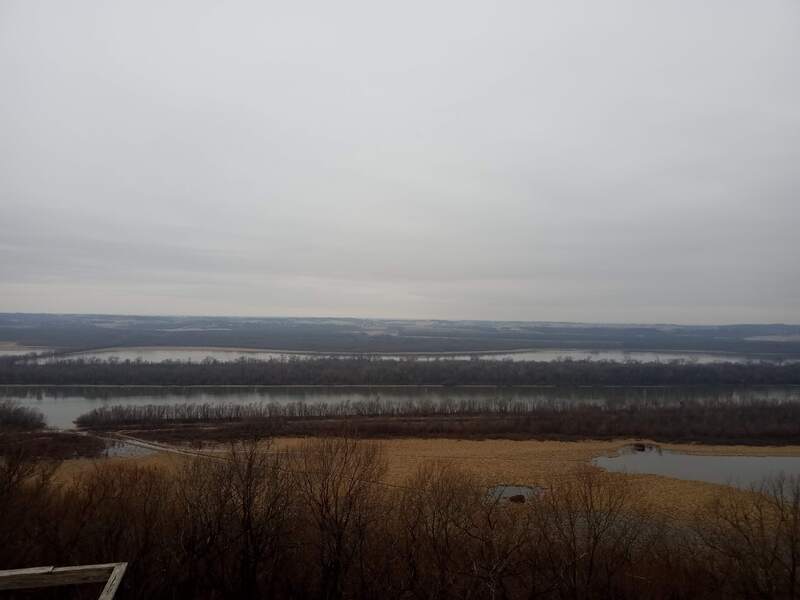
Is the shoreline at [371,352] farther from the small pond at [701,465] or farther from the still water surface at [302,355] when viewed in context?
the small pond at [701,465]

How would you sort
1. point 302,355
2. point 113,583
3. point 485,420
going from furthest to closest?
point 302,355 < point 485,420 < point 113,583

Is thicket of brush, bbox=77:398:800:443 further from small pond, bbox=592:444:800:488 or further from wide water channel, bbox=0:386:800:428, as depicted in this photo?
small pond, bbox=592:444:800:488

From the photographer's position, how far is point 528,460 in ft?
60.7

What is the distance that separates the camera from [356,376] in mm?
39719

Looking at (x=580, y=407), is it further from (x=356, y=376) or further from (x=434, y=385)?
(x=356, y=376)

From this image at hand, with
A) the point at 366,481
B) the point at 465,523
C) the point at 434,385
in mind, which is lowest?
the point at 434,385

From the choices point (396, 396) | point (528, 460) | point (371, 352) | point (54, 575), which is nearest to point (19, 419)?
point (396, 396)

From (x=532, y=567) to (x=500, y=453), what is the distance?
12.9 meters

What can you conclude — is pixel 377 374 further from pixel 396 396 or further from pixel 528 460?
pixel 528 460

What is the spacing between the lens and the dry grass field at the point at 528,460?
45.9ft

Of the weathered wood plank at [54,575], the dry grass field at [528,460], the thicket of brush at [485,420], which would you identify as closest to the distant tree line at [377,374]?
the thicket of brush at [485,420]

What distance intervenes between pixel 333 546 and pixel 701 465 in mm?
17438

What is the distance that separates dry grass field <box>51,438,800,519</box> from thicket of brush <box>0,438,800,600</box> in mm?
3987

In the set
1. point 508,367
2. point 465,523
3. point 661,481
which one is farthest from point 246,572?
point 508,367
